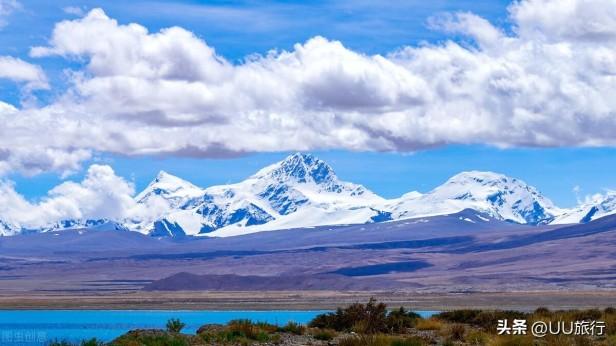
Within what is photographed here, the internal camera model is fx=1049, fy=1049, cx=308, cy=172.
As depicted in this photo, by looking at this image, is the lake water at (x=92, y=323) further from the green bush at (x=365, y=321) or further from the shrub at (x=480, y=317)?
the shrub at (x=480, y=317)

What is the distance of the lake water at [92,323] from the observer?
83.8 m

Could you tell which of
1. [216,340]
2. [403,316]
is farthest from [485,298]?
[216,340]

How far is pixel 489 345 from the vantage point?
26.9 m

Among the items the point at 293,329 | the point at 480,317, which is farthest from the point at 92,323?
the point at 293,329

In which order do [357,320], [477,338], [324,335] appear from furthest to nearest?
[357,320]
[324,335]
[477,338]

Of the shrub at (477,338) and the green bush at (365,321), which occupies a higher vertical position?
the green bush at (365,321)

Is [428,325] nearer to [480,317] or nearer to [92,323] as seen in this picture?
[480,317]

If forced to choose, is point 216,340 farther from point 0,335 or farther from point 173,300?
point 173,300

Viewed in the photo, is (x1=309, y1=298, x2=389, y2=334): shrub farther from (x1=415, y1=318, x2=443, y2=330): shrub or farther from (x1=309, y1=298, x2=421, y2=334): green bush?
(x1=415, y1=318, x2=443, y2=330): shrub

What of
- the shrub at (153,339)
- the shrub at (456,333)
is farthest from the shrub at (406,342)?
the shrub at (153,339)

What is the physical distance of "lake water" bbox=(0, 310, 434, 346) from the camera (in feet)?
275

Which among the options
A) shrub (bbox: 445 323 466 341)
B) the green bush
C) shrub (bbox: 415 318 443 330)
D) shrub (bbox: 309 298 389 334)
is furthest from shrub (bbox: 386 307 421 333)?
shrub (bbox: 445 323 466 341)

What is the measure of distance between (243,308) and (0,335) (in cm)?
6446

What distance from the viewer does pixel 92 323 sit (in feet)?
375
